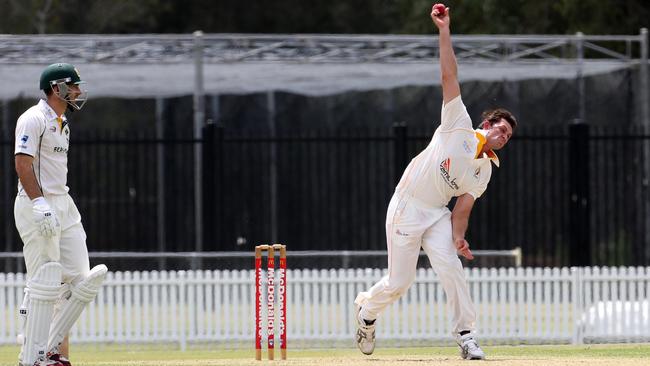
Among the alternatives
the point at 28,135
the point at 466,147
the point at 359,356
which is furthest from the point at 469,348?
the point at 28,135

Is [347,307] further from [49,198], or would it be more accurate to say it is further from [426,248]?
[49,198]

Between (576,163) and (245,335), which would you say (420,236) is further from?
(576,163)

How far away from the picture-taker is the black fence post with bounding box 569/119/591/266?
17859 mm

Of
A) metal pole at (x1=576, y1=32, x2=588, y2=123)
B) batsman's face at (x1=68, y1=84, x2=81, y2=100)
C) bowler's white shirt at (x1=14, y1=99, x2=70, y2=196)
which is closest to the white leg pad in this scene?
bowler's white shirt at (x1=14, y1=99, x2=70, y2=196)

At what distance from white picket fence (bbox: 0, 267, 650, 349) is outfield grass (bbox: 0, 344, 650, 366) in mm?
245

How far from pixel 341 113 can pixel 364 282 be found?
28.5 feet

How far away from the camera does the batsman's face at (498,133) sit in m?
10.2

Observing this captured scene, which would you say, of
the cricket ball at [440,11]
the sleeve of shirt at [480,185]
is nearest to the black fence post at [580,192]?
the sleeve of shirt at [480,185]

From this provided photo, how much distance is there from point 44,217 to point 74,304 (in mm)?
723

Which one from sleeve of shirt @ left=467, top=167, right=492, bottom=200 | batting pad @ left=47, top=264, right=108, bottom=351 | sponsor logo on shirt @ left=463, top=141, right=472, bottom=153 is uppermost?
sponsor logo on shirt @ left=463, top=141, right=472, bottom=153

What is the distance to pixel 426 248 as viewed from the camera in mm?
10320

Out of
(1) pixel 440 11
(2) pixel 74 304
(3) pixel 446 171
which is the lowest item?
(2) pixel 74 304

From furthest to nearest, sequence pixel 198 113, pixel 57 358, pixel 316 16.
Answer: pixel 316 16
pixel 198 113
pixel 57 358

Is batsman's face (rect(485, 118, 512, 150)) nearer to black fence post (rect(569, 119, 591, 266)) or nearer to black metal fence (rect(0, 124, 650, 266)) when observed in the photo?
black fence post (rect(569, 119, 591, 266))
